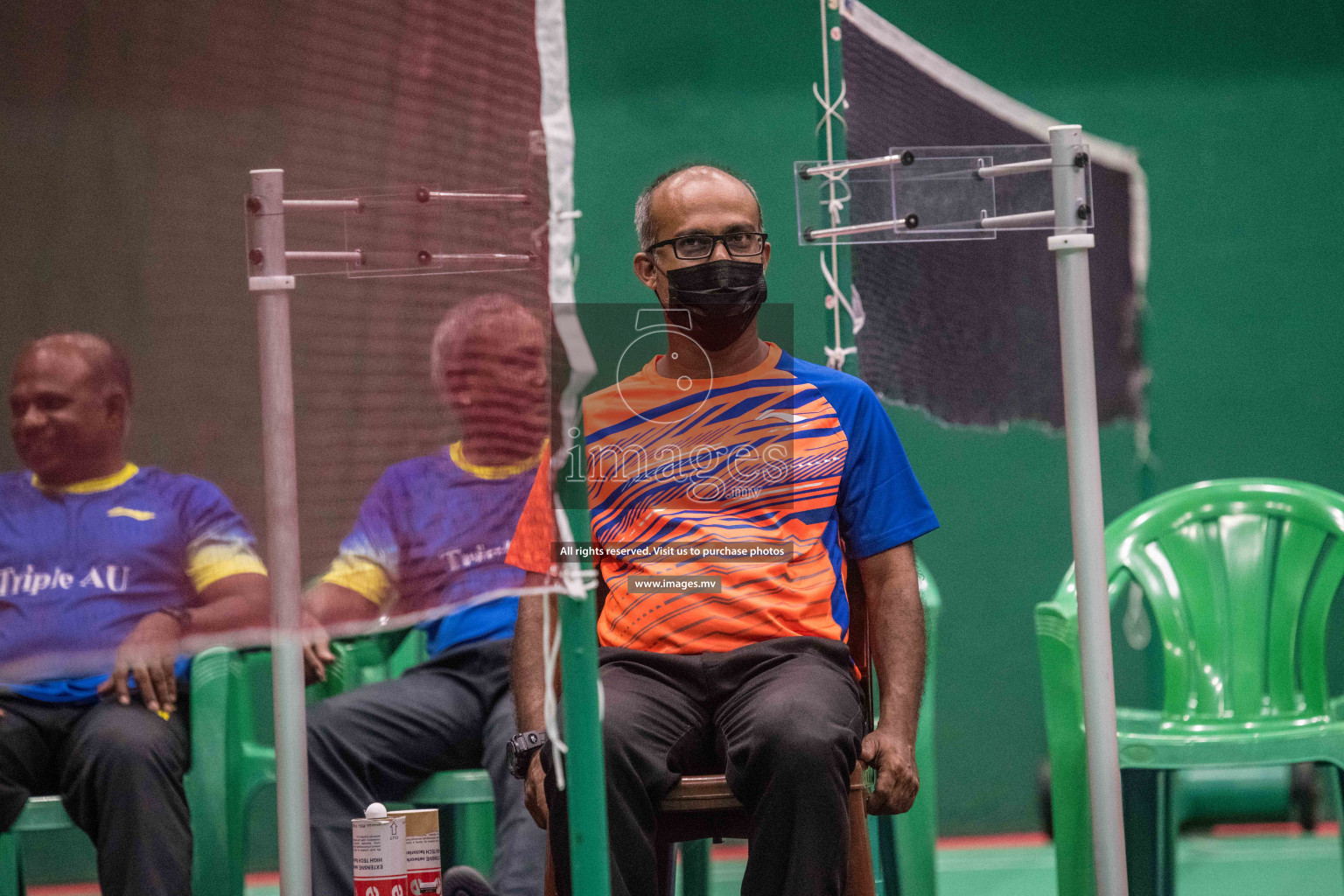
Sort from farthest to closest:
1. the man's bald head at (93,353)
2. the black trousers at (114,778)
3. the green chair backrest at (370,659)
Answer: the green chair backrest at (370,659) < the black trousers at (114,778) < the man's bald head at (93,353)

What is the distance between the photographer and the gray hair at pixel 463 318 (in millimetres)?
1766

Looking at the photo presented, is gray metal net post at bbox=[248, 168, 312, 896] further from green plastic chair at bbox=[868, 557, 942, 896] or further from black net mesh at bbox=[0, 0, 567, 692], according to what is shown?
green plastic chair at bbox=[868, 557, 942, 896]

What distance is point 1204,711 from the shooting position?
→ 2.60 metres

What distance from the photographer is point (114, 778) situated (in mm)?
2172

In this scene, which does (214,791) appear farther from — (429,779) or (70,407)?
(70,407)

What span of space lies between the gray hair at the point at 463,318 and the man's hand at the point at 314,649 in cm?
43

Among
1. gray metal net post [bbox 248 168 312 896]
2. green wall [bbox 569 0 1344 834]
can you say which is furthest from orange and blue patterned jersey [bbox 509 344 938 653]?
green wall [bbox 569 0 1344 834]

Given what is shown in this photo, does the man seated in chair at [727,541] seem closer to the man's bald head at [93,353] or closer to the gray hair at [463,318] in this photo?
the gray hair at [463,318]

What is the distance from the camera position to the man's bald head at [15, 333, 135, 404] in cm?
164

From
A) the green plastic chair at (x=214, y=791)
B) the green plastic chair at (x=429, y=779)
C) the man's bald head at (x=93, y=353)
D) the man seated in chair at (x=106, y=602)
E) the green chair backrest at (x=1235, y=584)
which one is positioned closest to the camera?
the man's bald head at (x=93, y=353)

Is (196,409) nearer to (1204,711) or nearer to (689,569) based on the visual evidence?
(689,569)

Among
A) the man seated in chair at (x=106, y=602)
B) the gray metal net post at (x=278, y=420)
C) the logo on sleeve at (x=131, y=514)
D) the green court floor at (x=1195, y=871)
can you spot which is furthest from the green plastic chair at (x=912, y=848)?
the logo on sleeve at (x=131, y=514)

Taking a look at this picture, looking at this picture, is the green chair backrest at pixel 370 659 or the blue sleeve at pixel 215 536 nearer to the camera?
the blue sleeve at pixel 215 536

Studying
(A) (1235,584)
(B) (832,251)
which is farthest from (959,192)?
(A) (1235,584)
